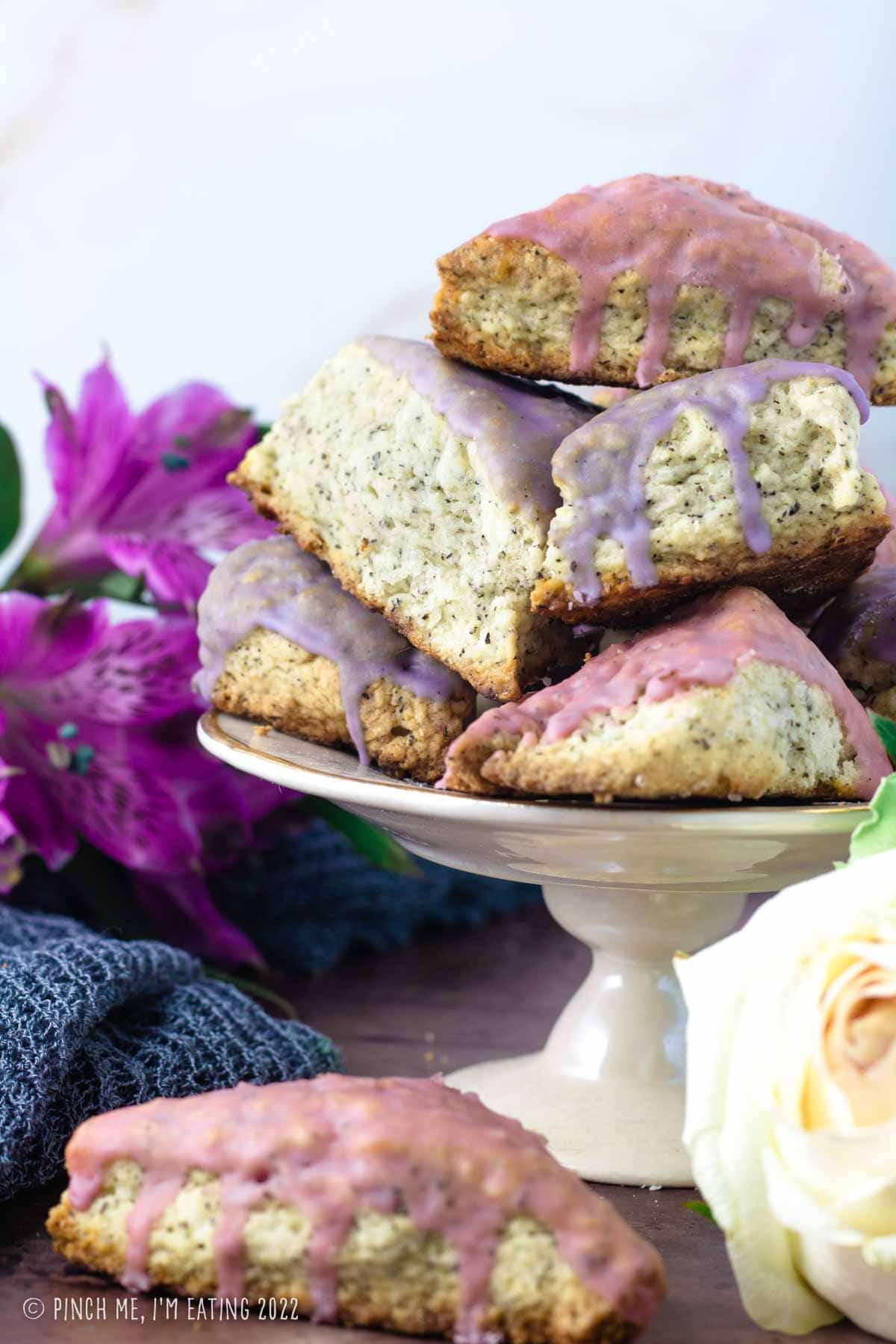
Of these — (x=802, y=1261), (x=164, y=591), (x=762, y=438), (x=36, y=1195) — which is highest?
(x=762, y=438)

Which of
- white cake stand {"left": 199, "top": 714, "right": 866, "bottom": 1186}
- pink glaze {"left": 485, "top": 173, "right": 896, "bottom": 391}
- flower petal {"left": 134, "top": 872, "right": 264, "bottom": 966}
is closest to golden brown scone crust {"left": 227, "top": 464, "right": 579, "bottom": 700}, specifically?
white cake stand {"left": 199, "top": 714, "right": 866, "bottom": 1186}

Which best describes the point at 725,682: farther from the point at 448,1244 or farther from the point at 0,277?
the point at 0,277

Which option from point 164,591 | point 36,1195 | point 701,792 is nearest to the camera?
point 701,792

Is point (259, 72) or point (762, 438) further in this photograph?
point (259, 72)

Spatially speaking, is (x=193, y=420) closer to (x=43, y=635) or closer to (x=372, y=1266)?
(x=43, y=635)

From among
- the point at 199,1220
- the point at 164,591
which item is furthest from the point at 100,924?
the point at 199,1220

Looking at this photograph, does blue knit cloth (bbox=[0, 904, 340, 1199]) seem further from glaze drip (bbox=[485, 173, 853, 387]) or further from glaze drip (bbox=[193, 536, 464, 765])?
glaze drip (bbox=[485, 173, 853, 387])

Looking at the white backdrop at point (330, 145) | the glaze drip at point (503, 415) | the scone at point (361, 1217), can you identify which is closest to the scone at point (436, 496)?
the glaze drip at point (503, 415)
